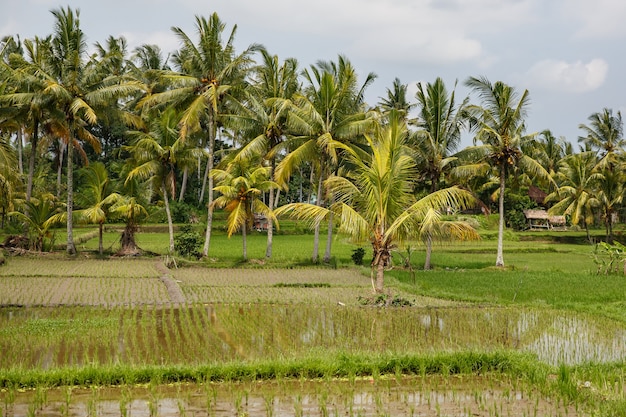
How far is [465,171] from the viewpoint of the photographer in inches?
808

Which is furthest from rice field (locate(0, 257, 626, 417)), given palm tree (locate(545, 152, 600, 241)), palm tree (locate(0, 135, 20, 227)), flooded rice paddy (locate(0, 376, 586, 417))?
palm tree (locate(545, 152, 600, 241))

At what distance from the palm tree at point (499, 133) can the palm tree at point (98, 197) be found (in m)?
11.3

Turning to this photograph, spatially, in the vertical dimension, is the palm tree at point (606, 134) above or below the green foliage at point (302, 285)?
above

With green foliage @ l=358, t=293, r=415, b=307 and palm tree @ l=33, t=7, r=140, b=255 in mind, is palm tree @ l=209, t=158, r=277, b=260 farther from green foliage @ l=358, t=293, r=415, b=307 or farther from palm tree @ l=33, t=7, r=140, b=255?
green foliage @ l=358, t=293, r=415, b=307

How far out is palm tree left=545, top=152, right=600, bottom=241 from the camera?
110 feet

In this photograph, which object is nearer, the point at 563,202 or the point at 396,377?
the point at 396,377

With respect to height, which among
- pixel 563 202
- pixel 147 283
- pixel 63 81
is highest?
pixel 63 81

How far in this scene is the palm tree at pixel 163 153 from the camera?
20.6 m

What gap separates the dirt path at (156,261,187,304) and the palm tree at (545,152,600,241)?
22723mm

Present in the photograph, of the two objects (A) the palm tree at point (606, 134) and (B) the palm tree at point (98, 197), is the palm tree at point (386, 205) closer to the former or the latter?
(B) the palm tree at point (98, 197)

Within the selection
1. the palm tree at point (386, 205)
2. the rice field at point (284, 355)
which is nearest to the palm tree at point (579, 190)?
the palm tree at point (386, 205)

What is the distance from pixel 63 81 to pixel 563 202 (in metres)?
26.5

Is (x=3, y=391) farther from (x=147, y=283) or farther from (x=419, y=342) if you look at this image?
(x=147, y=283)

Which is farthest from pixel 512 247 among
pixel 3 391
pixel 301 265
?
pixel 3 391
